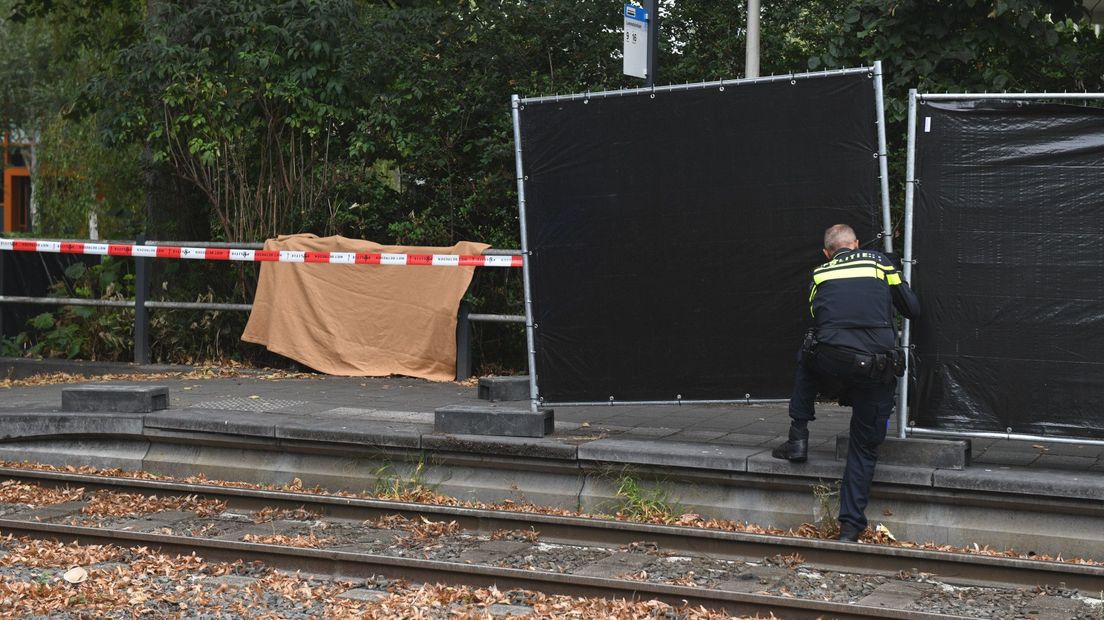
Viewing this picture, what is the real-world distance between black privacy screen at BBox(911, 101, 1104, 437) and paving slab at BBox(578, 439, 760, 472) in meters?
1.14

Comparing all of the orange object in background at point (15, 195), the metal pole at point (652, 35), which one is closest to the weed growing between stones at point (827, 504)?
Result: the metal pole at point (652, 35)

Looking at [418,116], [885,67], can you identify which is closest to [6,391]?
[418,116]

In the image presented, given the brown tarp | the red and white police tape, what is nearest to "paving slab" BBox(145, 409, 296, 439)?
the brown tarp

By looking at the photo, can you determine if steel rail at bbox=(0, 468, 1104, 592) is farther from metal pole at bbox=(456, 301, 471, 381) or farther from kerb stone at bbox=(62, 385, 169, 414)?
metal pole at bbox=(456, 301, 471, 381)

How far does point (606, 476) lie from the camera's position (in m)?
8.63

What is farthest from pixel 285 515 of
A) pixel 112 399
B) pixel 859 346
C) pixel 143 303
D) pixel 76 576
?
pixel 143 303

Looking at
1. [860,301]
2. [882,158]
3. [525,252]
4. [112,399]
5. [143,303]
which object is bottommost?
[112,399]

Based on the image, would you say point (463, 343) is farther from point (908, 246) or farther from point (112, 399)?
point (908, 246)

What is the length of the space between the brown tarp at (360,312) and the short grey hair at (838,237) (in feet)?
18.9

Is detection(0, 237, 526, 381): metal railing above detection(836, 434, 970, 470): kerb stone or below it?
above

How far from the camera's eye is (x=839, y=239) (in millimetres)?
7777

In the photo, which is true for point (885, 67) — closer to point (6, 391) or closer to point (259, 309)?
point (259, 309)

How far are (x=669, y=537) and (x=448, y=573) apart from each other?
141cm

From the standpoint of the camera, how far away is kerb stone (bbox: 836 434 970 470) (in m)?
7.73
